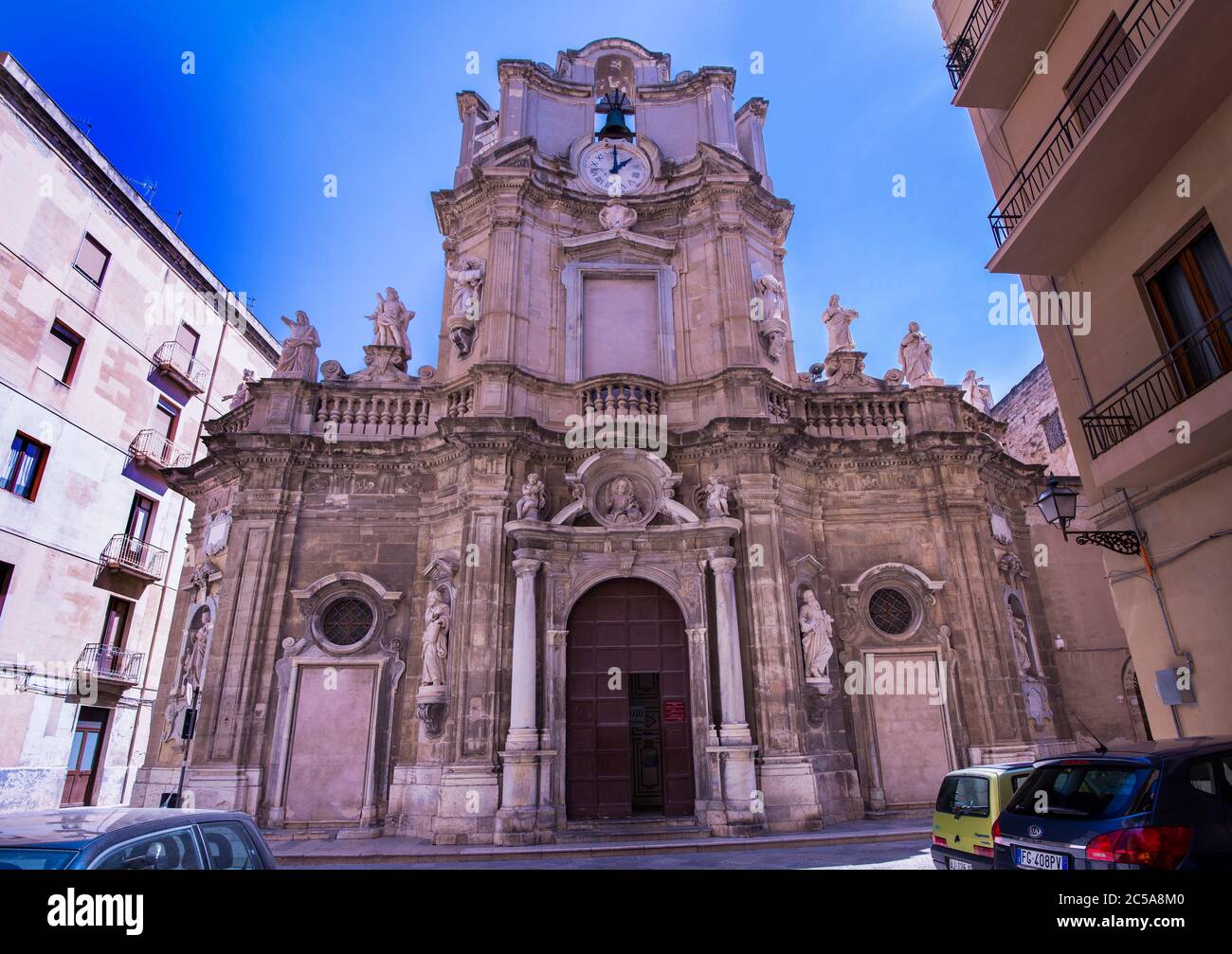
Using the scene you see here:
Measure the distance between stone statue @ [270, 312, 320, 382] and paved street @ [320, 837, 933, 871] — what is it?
1021 centimetres

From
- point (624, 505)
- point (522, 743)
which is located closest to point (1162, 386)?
point (624, 505)

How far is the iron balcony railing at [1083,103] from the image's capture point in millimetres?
8211

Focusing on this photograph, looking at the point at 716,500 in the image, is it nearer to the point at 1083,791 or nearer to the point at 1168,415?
the point at 1168,415

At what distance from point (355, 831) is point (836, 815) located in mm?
8313

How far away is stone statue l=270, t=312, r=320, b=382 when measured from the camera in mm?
15961

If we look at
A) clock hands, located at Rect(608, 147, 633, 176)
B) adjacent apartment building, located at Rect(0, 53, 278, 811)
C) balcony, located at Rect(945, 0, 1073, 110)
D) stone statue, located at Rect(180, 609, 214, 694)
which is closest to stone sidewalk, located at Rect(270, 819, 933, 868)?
stone statue, located at Rect(180, 609, 214, 694)

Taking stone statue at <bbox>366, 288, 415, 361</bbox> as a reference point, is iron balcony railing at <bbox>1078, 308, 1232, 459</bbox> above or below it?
below

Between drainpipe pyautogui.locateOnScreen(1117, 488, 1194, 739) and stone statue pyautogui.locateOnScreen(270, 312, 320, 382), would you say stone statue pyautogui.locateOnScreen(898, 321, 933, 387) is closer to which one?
drainpipe pyautogui.locateOnScreen(1117, 488, 1194, 739)

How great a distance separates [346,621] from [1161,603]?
43.5 feet

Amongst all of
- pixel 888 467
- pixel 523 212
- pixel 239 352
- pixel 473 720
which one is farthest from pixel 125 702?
pixel 888 467

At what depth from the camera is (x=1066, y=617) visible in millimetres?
16188

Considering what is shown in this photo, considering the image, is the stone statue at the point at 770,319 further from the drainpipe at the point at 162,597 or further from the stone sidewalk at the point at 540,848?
the drainpipe at the point at 162,597

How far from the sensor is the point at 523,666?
1262 cm
